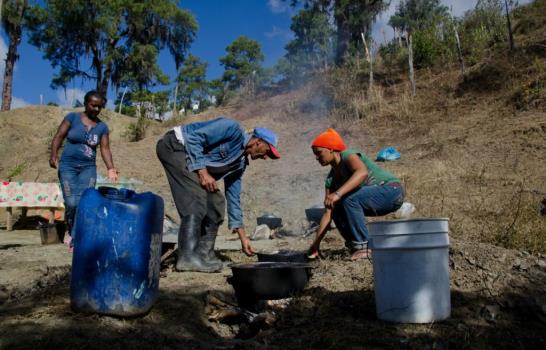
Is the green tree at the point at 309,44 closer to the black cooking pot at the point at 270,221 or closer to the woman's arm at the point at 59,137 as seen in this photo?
the black cooking pot at the point at 270,221

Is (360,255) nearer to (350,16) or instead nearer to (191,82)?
(350,16)

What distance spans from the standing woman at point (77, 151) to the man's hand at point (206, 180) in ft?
4.54

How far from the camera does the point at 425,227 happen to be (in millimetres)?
2309

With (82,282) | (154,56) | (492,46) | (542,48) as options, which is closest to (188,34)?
(154,56)

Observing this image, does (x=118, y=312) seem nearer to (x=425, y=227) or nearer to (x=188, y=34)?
(x=425, y=227)

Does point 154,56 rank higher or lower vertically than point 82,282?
higher

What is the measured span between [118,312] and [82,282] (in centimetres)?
23

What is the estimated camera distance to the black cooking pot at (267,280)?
2962mm

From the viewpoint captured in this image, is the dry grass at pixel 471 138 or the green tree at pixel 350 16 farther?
the green tree at pixel 350 16

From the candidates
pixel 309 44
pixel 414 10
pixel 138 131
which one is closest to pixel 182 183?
pixel 138 131

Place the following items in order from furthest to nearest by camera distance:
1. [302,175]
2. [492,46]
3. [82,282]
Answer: [492,46] < [302,175] < [82,282]

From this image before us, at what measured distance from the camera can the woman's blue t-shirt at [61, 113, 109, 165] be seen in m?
4.29

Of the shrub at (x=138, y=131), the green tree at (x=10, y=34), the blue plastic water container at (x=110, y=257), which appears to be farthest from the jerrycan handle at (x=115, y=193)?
the green tree at (x=10, y=34)

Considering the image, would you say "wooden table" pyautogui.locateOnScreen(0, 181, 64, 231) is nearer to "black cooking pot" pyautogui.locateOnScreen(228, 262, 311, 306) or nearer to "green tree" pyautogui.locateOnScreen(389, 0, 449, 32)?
"black cooking pot" pyautogui.locateOnScreen(228, 262, 311, 306)
